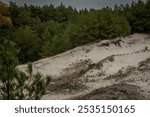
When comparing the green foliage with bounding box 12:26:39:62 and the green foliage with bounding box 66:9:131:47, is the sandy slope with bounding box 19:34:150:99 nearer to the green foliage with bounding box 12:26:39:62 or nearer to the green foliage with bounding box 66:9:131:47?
the green foliage with bounding box 66:9:131:47

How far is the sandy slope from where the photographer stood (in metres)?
27.2

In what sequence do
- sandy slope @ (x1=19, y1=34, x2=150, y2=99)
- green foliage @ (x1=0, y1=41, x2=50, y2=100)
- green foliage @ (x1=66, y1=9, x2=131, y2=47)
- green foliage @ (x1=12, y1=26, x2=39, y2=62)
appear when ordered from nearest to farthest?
green foliage @ (x1=0, y1=41, x2=50, y2=100), sandy slope @ (x1=19, y1=34, x2=150, y2=99), green foliage @ (x1=66, y1=9, x2=131, y2=47), green foliage @ (x1=12, y1=26, x2=39, y2=62)

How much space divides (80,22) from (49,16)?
36784mm

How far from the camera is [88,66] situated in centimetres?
3525

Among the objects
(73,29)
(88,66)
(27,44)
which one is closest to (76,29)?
(73,29)

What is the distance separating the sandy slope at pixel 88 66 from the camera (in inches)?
1070

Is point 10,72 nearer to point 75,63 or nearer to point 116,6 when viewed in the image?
point 75,63

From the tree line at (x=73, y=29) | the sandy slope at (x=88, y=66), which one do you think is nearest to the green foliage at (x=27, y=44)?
the tree line at (x=73, y=29)

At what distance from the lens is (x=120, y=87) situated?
21172mm

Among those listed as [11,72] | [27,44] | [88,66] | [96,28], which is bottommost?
[88,66]

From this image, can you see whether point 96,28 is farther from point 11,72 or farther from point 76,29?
point 11,72

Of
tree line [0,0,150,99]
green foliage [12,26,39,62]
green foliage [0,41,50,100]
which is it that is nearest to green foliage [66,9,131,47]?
tree line [0,0,150,99]

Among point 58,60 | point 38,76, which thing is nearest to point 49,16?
point 58,60

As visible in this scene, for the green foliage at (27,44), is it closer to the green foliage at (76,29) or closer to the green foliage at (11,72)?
the green foliage at (76,29)
